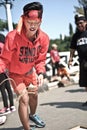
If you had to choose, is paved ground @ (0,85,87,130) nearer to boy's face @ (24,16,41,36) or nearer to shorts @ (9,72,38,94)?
shorts @ (9,72,38,94)

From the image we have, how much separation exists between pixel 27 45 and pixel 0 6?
605cm

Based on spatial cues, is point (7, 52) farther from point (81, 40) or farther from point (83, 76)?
point (83, 76)

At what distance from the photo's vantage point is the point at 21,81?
4.79m

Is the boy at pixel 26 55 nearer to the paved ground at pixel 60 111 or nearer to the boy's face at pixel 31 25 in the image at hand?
the boy's face at pixel 31 25

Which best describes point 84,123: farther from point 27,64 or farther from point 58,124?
point 27,64

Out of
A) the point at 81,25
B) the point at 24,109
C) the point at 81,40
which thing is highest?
the point at 81,25

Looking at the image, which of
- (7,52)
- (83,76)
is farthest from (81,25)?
(7,52)

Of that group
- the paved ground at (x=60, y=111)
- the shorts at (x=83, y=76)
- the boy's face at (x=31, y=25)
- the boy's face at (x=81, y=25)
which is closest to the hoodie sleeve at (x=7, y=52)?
the boy's face at (x=31, y=25)

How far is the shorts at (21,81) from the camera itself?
4647 mm

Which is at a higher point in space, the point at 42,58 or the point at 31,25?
the point at 31,25

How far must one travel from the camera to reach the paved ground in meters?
5.44

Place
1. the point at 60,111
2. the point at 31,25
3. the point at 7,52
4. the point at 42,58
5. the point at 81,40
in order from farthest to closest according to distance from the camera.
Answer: the point at 81,40, the point at 60,111, the point at 42,58, the point at 31,25, the point at 7,52

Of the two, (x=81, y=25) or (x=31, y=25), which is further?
(x=81, y=25)

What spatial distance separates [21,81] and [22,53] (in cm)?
38
